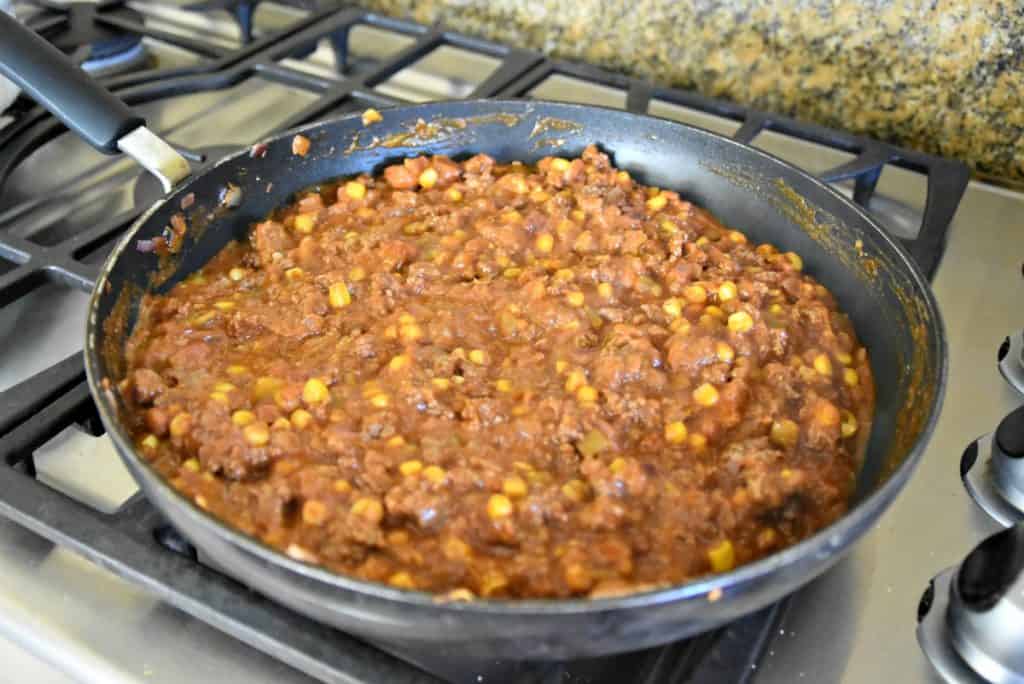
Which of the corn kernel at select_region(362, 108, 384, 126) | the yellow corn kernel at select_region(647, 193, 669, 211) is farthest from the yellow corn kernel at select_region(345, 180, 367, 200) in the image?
the yellow corn kernel at select_region(647, 193, 669, 211)

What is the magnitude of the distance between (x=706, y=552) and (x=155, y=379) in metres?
0.80

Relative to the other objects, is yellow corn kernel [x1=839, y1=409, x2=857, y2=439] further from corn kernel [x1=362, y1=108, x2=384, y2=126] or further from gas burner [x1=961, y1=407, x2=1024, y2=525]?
corn kernel [x1=362, y1=108, x2=384, y2=126]

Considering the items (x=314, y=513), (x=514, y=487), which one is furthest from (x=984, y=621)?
(x=314, y=513)

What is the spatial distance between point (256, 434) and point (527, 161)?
0.86 metres

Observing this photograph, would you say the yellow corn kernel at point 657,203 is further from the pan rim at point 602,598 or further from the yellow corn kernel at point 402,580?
the yellow corn kernel at point 402,580

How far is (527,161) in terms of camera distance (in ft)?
6.29

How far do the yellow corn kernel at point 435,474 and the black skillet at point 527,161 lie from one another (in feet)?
0.67

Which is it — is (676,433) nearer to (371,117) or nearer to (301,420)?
(301,420)

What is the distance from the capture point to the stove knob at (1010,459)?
1324 mm

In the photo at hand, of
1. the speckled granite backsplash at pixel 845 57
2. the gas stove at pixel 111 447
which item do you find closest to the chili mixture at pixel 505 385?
the gas stove at pixel 111 447

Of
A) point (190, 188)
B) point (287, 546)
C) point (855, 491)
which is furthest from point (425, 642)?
point (190, 188)

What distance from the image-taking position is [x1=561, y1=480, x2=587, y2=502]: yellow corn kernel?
4.07 feet

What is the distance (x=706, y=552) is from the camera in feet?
3.92

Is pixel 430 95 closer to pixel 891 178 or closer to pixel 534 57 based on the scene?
pixel 534 57
